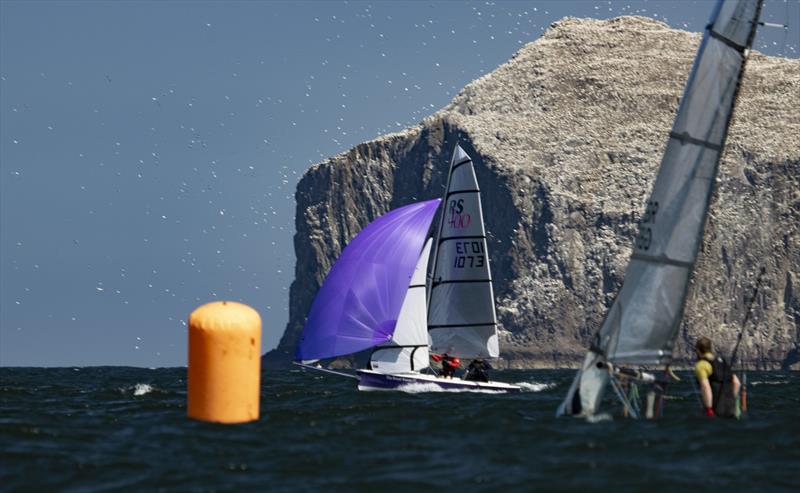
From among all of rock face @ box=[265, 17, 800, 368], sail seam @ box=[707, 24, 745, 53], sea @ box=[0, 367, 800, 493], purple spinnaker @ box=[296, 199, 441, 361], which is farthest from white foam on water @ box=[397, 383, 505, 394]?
rock face @ box=[265, 17, 800, 368]

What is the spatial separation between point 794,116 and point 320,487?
162 metres

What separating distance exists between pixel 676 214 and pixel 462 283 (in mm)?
18254

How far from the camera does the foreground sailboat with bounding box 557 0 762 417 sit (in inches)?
811

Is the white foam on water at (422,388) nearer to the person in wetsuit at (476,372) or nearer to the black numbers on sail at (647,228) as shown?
the person in wetsuit at (476,372)

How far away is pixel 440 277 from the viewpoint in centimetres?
3894

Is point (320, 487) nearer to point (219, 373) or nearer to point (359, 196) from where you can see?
point (219, 373)

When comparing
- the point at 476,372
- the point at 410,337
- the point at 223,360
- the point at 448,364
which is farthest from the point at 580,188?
the point at 223,360

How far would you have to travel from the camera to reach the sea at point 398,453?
48.3 ft

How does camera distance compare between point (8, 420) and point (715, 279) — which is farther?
point (715, 279)

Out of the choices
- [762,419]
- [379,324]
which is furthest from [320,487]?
[379,324]

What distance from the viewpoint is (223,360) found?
17422mm

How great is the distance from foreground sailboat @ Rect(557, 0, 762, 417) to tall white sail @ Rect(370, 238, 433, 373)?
16.1 metres

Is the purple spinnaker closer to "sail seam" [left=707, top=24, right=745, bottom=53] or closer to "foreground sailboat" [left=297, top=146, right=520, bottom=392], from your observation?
"foreground sailboat" [left=297, top=146, right=520, bottom=392]

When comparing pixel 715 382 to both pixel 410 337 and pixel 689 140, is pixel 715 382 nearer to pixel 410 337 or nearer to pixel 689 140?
pixel 689 140
